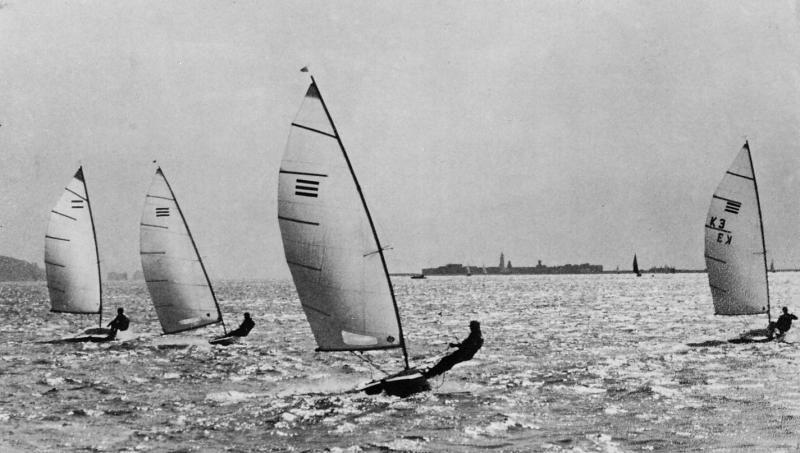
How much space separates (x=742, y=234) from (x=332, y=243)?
2441 cm

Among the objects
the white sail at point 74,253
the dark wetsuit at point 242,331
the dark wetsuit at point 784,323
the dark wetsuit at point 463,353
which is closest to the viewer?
the dark wetsuit at point 463,353

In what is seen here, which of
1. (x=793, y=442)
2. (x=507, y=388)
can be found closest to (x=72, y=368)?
(x=507, y=388)

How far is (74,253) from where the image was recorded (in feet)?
125

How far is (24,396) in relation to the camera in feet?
69.2

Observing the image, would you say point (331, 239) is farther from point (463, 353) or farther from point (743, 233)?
point (743, 233)

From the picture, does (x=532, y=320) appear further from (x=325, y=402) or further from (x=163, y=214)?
(x=325, y=402)

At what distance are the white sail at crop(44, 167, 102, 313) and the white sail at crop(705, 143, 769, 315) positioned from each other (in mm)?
31032

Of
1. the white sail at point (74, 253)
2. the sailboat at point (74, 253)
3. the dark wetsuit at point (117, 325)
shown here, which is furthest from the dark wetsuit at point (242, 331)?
the white sail at point (74, 253)

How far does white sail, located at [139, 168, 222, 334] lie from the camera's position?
3312cm

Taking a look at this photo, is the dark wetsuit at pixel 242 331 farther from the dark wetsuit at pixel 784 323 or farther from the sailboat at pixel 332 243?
the dark wetsuit at pixel 784 323

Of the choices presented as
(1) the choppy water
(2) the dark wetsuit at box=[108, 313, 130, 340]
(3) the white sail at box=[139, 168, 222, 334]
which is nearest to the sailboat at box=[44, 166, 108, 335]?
(2) the dark wetsuit at box=[108, 313, 130, 340]

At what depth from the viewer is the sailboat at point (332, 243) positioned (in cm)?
1842

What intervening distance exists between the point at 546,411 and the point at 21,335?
35.3m

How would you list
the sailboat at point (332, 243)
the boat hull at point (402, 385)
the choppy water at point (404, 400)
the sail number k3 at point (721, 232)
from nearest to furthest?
the choppy water at point (404, 400), the sailboat at point (332, 243), the boat hull at point (402, 385), the sail number k3 at point (721, 232)
